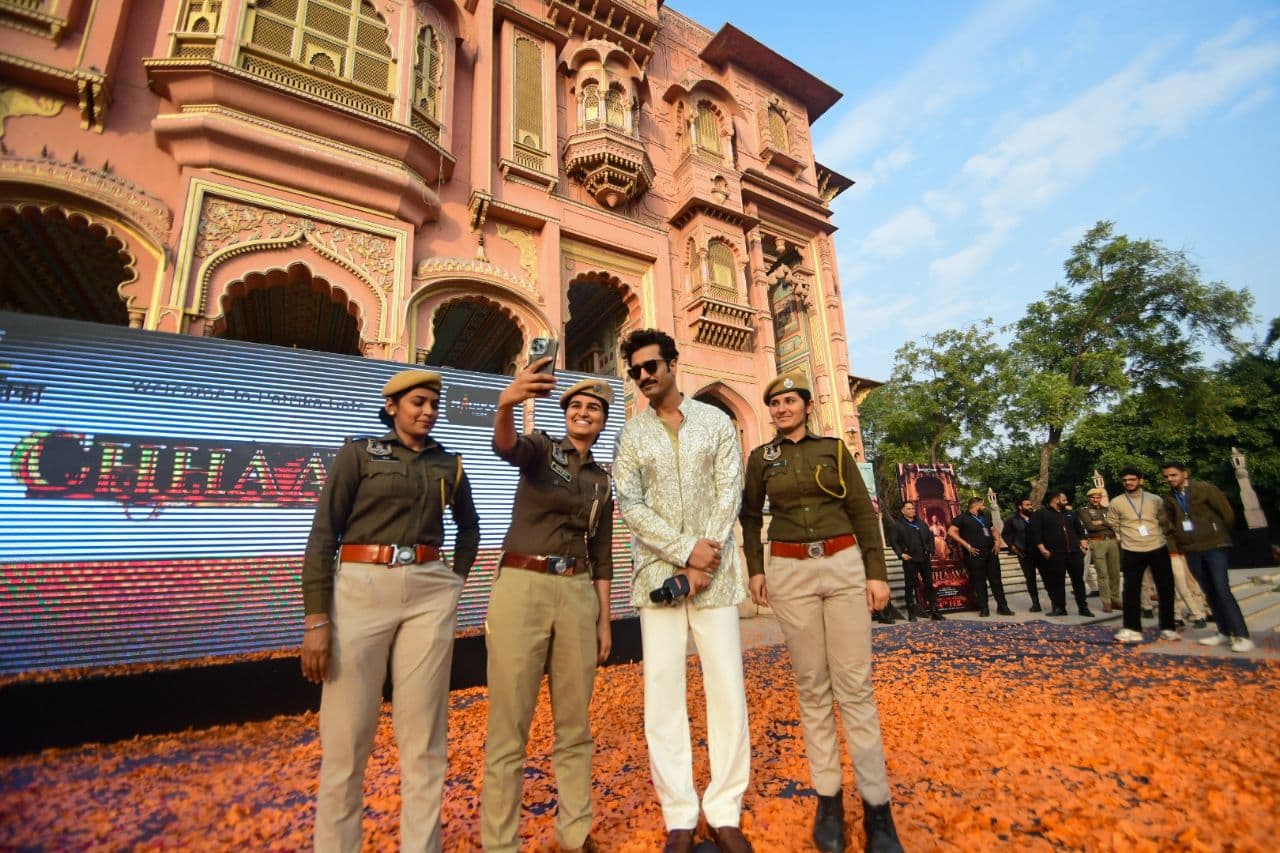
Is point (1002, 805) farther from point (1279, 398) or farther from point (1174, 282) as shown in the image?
point (1279, 398)

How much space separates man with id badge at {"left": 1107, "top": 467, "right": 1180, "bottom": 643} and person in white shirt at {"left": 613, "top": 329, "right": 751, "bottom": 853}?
606cm

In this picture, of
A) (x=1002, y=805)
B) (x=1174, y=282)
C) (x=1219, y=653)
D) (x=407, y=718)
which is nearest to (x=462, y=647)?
(x=407, y=718)

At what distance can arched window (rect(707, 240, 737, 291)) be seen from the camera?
1305cm

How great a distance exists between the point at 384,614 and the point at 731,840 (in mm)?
1726

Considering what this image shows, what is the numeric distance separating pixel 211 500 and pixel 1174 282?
30.3 metres

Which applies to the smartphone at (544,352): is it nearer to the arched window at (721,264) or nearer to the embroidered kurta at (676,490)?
the embroidered kurta at (676,490)

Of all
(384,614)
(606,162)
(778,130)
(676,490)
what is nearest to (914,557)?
(676,490)

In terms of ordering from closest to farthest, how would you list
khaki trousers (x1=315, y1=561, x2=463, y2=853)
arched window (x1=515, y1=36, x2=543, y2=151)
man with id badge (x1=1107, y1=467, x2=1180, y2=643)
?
1. khaki trousers (x1=315, y1=561, x2=463, y2=853)
2. man with id badge (x1=1107, y1=467, x2=1180, y2=643)
3. arched window (x1=515, y1=36, x2=543, y2=151)

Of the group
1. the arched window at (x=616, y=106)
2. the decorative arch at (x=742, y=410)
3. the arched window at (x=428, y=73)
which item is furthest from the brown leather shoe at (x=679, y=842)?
the arched window at (x=616, y=106)

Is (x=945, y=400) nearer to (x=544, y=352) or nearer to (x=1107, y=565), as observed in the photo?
(x=1107, y=565)

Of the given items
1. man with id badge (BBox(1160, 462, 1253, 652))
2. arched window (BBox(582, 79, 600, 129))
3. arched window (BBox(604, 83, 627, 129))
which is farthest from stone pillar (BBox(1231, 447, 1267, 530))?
arched window (BBox(582, 79, 600, 129))

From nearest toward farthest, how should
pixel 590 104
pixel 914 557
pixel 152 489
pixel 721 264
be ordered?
pixel 152 489, pixel 914 557, pixel 590 104, pixel 721 264

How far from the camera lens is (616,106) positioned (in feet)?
40.8

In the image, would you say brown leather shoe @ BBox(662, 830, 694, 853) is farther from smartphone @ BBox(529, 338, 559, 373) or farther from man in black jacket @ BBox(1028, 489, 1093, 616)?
man in black jacket @ BBox(1028, 489, 1093, 616)
